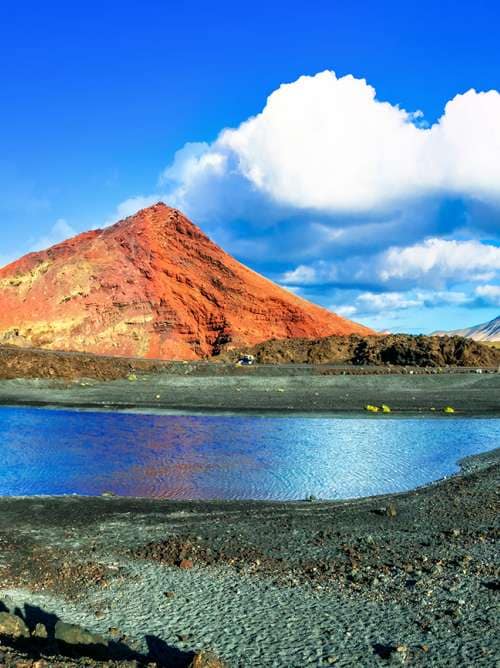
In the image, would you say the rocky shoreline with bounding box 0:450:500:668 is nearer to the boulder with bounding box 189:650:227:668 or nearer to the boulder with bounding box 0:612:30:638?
the boulder with bounding box 0:612:30:638

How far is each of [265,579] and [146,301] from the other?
61443 millimetres

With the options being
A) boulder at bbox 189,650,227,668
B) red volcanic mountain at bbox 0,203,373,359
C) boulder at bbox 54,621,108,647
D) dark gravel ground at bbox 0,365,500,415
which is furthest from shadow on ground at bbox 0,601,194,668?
red volcanic mountain at bbox 0,203,373,359

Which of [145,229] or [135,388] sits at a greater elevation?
[145,229]

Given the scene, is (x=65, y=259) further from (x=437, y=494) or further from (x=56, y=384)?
(x=437, y=494)

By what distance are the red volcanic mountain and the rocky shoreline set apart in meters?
53.6

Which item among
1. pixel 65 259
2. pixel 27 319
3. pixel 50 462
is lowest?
pixel 50 462

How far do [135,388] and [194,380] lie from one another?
193 inches

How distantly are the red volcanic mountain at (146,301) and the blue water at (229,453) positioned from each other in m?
37.2

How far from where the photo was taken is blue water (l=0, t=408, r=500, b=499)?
14.6 metres

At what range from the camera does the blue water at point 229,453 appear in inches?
573

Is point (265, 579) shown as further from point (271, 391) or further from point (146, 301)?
point (146, 301)

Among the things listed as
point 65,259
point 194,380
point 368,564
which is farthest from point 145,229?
point 368,564

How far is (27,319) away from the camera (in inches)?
2613

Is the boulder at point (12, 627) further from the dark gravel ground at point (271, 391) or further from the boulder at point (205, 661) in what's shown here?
the dark gravel ground at point (271, 391)
